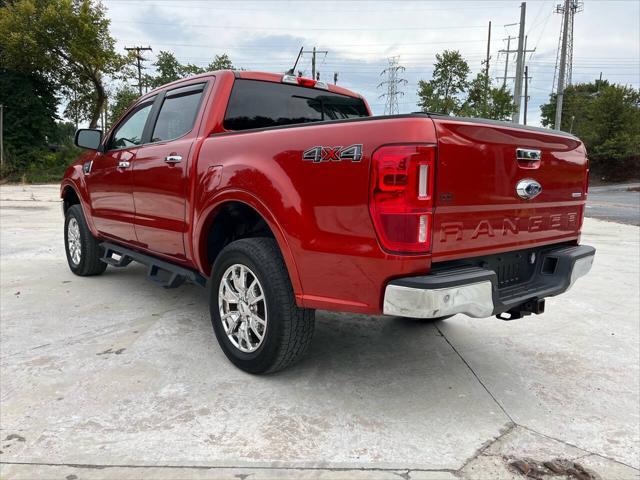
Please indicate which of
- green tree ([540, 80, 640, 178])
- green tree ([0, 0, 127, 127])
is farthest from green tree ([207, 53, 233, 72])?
green tree ([540, 80, 640, 178])

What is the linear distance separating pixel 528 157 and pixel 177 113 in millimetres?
2623

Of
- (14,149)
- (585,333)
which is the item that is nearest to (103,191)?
(585,333)

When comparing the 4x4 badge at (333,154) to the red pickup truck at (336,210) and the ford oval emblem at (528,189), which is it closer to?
the red pickup truck at (336,210)

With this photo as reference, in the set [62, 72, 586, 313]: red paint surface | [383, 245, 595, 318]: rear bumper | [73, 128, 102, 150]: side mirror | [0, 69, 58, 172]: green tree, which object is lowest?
[383, 245, 595, 318]: rear bumper

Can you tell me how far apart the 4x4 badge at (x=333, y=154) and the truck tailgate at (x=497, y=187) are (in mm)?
373

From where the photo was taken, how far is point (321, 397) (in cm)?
279

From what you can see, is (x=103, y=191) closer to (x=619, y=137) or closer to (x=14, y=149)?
(x=14, y=149)

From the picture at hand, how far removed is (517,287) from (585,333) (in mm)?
1525

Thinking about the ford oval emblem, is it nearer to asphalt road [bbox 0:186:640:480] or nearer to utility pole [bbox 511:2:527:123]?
asphalt road [bbox 0:186:640:480]

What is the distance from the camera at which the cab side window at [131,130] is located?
438cm

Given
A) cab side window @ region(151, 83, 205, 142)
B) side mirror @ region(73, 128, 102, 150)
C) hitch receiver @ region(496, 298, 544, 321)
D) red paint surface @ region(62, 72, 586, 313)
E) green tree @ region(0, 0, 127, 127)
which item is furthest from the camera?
green tree @ region(0, 0, 127, 127)

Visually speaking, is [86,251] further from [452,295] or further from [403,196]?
[452,295]

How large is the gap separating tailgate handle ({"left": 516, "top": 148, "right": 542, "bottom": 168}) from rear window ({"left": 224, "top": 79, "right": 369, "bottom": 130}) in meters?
1.59

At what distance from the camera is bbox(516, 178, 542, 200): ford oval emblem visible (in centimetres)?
267
